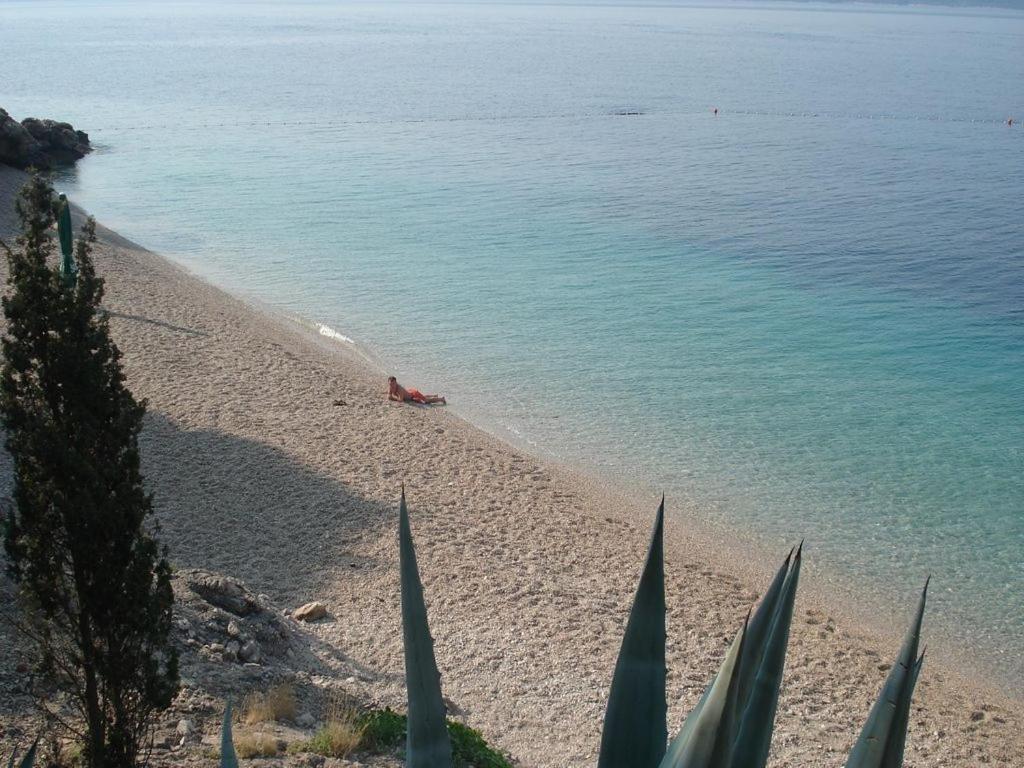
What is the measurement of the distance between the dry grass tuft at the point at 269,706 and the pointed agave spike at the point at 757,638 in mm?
4367

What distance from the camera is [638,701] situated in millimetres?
2643

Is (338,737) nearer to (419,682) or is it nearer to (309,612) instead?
(309,612)

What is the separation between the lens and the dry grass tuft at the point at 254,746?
18.8 ft

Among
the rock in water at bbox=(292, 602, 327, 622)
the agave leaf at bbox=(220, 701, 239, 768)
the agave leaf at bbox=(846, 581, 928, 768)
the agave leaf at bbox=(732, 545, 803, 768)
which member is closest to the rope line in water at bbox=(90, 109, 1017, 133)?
the rock in water at bbox=(292, 602, 327, 622)

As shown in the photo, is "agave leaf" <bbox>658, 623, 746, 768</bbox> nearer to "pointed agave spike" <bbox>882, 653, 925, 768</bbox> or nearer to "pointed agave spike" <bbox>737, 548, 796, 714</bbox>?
"pointed agave spike" <bbox>882, 653, 925, 768</bbox>

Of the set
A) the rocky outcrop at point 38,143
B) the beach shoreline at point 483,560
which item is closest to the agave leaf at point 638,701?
the beach shoreline at point 483,560

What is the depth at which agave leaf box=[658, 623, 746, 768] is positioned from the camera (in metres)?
2.06

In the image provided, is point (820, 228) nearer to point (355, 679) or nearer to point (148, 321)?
point (148, 321)

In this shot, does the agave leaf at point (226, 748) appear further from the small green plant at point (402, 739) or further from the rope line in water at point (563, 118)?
the rope line in water at point (563, 118)

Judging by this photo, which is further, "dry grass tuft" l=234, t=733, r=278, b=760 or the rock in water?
the rock in water

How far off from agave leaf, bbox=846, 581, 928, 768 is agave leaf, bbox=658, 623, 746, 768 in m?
0.28

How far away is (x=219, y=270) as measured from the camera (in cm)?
2558

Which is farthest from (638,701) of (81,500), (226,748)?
(81,500)

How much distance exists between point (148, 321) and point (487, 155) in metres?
27.7
